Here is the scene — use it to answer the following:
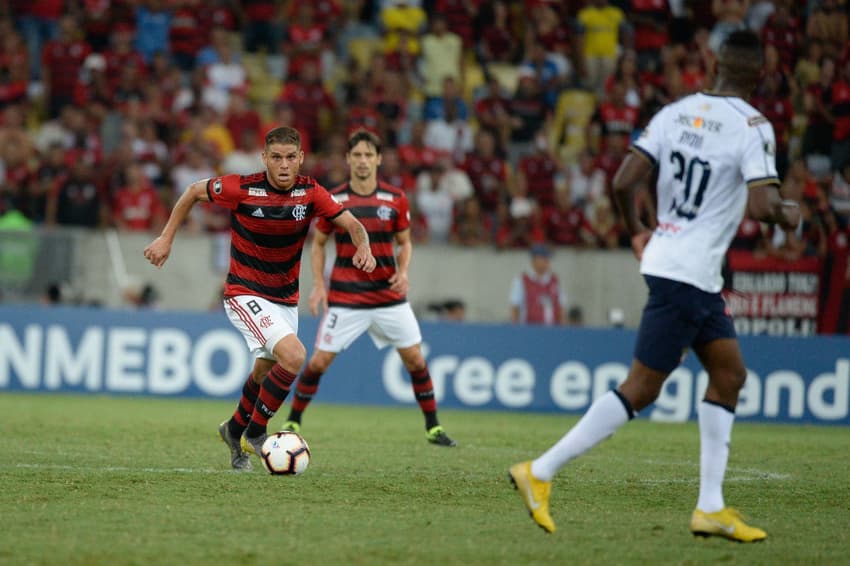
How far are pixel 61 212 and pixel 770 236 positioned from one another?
386 inches

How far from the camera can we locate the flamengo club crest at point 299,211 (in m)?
9.13

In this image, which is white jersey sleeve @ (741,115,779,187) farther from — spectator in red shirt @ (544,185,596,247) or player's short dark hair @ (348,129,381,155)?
spectator in red shirt @ (544,185,596,247)

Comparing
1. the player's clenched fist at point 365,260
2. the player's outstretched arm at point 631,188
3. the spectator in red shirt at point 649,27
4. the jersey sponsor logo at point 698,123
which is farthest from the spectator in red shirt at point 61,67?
the jersey sponsor logo at point 698,123

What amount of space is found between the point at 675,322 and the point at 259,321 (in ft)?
10.9

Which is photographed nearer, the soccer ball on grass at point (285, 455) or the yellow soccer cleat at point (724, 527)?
the yellow soccer cleat at point (724, 527)

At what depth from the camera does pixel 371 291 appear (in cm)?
1177

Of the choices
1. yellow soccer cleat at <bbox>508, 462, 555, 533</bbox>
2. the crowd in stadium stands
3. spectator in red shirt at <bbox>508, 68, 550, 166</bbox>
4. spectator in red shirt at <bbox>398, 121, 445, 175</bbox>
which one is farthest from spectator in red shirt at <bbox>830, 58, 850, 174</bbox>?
yellow soccer cleat at <bbox>508, 462, 555, 533</bbox>

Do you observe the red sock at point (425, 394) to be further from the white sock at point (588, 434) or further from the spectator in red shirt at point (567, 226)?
the spectator in red shirt at point (567, 226)

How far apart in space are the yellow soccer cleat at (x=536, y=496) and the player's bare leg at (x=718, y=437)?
29.8 inches

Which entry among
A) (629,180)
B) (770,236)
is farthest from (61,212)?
(629,180)

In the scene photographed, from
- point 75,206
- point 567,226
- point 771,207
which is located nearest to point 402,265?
point 771,207

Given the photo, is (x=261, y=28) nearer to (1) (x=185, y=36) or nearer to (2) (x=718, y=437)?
(1) (x=185, y=36)

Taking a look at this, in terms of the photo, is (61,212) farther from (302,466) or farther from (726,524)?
(726,524)

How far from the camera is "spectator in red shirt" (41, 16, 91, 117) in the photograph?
849 inches
